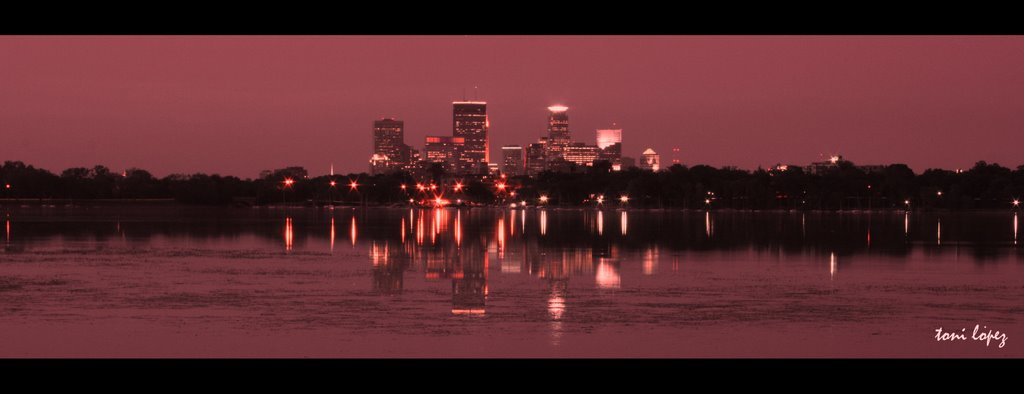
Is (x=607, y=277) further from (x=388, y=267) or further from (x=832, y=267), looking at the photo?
(x=832, y=267)

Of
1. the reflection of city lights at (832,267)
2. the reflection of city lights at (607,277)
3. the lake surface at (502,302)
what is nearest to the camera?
the lake surface at (502,302)

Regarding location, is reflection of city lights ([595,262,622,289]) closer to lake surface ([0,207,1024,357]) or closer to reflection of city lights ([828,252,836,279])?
lake surface ([0,207,1024,357])

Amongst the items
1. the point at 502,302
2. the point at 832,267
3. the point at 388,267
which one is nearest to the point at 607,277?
the point at 388,267

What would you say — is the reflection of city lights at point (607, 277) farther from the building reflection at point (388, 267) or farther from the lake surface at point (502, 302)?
the building reflection at point (388, 267)

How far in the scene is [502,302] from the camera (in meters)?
21.4

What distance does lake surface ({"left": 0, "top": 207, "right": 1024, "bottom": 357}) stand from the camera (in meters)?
16.2

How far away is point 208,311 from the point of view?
1972 cm

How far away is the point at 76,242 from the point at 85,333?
2724 cm

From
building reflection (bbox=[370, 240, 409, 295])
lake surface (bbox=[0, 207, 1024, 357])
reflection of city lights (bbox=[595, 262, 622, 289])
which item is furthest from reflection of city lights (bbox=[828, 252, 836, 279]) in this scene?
building reflection (bbox=[370, 240, 409, 295])

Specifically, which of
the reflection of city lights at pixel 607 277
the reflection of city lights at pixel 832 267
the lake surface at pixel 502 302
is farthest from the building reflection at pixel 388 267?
the reflection of city lights at pixel 832 267

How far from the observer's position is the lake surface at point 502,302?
1623 centimetres

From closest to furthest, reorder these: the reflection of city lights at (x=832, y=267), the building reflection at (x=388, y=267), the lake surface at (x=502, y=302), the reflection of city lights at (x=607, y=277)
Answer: the lake surface at (x=502, y=302) < the building reflection at (x=388, y=267) < the reflection of city lights at (x=607, y=277) < the reflection of city lights at (x=832, y=267)

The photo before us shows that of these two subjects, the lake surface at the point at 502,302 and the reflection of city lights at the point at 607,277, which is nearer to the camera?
the lake surface at the point at 502,302
